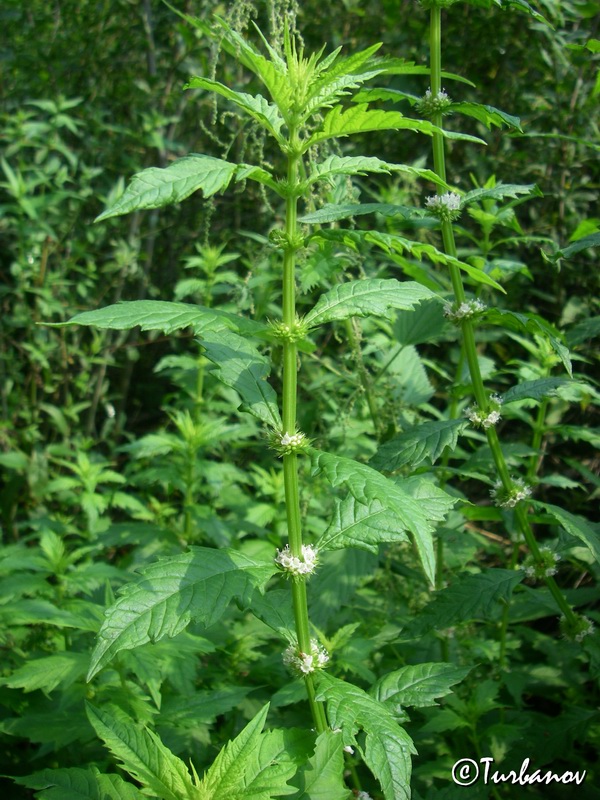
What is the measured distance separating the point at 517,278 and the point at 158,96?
2271mm

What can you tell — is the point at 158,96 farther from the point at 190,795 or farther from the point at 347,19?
the point at 190,795

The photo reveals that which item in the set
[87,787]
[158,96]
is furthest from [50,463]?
[87,787]

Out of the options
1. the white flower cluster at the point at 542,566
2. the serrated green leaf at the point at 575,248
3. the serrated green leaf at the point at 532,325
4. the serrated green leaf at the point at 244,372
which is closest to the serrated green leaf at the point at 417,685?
the white flower cluster at the point at 542,566

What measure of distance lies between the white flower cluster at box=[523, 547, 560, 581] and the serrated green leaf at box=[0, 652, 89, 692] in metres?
1.19

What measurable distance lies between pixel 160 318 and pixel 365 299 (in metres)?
0.39

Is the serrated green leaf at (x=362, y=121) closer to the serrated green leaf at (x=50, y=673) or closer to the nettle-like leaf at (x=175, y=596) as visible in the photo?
the nettle-like leaf at (x=175, y=596)

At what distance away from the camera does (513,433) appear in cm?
398

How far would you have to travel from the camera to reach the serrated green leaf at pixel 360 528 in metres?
1.44

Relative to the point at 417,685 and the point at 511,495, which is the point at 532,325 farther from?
the point at 417,685

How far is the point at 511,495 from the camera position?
80.7 inches

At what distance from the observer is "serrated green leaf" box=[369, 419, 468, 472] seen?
5.99ft

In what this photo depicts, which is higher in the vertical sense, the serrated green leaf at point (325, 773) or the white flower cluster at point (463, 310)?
the white flower cluster at point (463, 310)

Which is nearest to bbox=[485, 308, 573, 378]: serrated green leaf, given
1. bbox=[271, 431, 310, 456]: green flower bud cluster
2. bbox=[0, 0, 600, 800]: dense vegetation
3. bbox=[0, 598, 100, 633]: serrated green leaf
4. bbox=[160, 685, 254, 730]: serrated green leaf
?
bbox=[0, 0, 600, 800]: dense vegetation

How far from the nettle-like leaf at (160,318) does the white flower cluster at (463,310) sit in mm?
755
